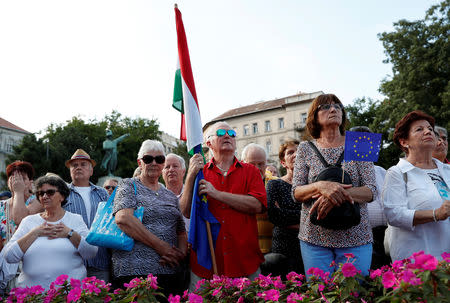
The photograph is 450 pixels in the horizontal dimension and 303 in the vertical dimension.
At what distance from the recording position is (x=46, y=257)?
3355 mm

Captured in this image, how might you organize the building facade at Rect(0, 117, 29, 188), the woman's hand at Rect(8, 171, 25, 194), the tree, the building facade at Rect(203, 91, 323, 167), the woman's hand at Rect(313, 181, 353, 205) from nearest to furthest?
the woman's hand at Rect(313, 181, 353, 205) < the woman's hand at Rect(8, 171, 25, 194) < the tree < the building facade at Rect(0, 117, 29, 188) < the building facade at Rect(203, 91, 323, 167)

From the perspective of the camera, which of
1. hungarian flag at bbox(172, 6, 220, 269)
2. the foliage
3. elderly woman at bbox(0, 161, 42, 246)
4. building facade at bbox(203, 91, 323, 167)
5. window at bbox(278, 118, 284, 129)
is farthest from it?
window at bbox(278, 118, 284, 129)

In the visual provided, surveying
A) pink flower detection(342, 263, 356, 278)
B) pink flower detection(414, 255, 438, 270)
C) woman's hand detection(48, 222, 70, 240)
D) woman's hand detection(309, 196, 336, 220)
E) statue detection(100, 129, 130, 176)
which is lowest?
pink flower detection(342, 263, 356, 278)

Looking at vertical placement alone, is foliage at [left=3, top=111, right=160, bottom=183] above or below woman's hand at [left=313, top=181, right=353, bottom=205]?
above

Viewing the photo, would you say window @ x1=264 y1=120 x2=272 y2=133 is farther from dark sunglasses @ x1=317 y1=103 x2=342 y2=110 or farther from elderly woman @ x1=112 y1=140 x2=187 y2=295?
dark sunglasses @ x1=317 y1=103 x2=342 y2=110

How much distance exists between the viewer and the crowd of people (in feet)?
9.17

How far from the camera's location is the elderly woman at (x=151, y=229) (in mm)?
3236

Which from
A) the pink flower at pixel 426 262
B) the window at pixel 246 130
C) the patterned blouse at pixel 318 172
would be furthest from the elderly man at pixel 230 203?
the window at pixel 246 130

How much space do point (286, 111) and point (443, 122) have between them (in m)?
33.2

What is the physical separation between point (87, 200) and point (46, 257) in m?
1.22

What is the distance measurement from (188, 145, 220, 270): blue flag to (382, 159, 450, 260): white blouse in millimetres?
1420

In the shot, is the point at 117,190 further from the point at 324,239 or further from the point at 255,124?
the point at 255,124

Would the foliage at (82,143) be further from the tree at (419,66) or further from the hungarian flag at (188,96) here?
the hungarian flag at (188,96)

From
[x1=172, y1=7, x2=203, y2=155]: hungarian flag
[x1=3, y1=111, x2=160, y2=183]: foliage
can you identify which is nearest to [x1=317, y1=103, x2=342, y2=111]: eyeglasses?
[x1=172, y1=7, x2=203, y2=155]: hungarian flag
